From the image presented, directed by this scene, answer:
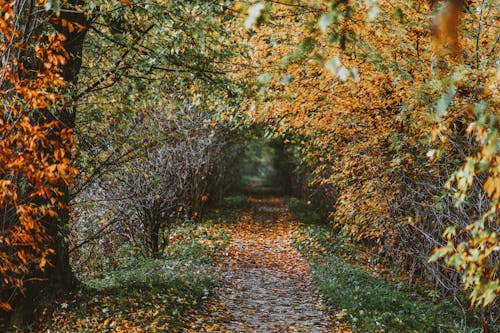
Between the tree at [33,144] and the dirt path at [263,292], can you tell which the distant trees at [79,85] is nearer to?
the tree at [33,144]

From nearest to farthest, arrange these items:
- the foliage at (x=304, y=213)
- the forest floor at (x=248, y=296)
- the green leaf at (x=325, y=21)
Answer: the green leaf at (x=325, y=21) → the forest floor at (x=248, y=296) → the foliage at (x=304, y=213)

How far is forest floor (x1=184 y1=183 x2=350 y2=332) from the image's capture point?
287 inches

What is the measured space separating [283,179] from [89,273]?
22.9 meters

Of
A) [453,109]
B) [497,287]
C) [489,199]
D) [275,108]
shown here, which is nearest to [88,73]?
[275,108]

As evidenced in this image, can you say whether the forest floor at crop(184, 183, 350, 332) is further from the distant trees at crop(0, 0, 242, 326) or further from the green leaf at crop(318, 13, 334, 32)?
the green leaf at crop(318, 13, 334, 32)

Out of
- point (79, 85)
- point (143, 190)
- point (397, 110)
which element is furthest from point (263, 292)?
point (79, 85)

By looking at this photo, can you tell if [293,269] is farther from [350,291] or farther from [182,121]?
[182,121]

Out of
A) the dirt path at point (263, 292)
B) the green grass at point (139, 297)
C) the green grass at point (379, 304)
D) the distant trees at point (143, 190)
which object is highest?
the distant trees at point (143, 190)

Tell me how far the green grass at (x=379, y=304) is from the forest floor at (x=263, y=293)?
279 millimetres

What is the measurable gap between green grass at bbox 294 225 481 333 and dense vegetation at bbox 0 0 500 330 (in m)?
0.13

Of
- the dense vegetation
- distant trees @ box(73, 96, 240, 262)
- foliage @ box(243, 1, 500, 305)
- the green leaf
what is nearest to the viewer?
the green leaf

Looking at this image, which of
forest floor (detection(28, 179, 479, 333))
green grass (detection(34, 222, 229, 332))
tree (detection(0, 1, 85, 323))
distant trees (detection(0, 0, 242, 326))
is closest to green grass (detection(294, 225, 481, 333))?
forest floor (detection(28, 179, 479, 333))

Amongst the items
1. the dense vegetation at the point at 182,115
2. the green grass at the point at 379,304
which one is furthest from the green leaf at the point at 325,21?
the green grass at the point at 379,304

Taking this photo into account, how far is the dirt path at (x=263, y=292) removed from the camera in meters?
7.29
